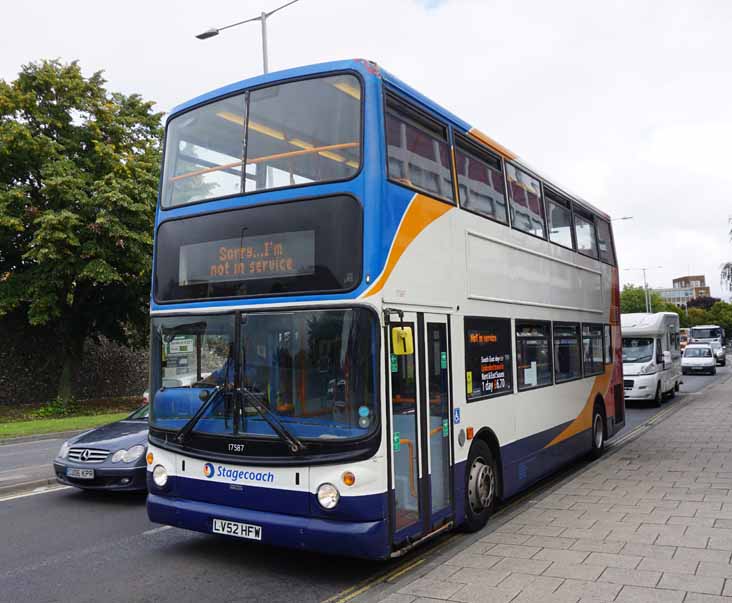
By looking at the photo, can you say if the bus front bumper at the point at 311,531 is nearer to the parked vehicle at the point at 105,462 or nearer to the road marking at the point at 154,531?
the road marking at the point at 154,531

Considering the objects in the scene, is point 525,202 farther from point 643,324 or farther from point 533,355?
point 643,324

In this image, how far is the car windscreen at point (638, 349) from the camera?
71.3 ft

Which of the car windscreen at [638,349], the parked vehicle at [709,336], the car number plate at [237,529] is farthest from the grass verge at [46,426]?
the parked vehicle at [709,336]

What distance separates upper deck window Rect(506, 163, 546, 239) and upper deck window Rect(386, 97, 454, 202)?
185 cm

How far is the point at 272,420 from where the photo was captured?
572cm

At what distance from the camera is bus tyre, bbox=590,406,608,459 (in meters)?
11.8

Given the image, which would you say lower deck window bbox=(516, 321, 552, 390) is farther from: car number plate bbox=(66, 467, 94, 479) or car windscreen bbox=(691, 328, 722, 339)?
car windscreen bbox=(691, 328, 722, 339)

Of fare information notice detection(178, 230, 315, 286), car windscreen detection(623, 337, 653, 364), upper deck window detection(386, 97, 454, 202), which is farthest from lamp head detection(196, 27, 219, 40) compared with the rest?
car windscreen detection(623, 337, 653, 364)

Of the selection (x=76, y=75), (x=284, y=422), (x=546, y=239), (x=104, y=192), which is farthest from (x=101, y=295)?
(x=284, y=422)

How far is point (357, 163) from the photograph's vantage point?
5.86 metres

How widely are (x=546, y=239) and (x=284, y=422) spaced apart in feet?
18.6

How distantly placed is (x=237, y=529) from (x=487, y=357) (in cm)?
338

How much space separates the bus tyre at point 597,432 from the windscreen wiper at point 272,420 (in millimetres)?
7613

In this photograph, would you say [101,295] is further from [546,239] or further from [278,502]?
[278,502]
